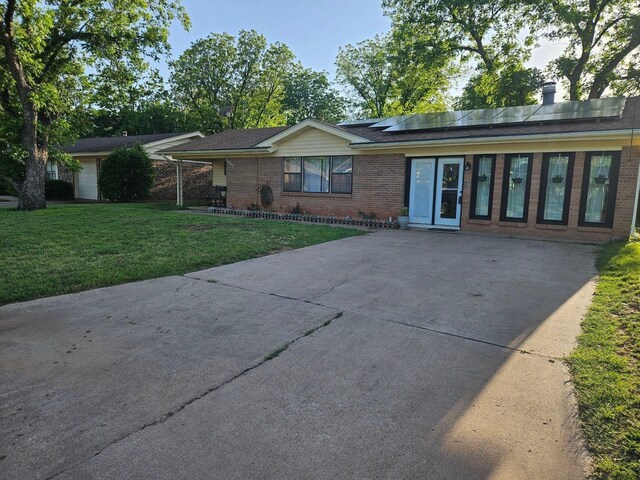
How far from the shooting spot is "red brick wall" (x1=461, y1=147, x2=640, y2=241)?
950cm

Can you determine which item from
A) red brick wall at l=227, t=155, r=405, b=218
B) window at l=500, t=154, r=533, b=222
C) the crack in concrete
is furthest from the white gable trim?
the crack in concrete

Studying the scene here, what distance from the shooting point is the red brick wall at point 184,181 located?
76.4 ft

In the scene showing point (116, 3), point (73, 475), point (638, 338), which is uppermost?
point (116, 3)

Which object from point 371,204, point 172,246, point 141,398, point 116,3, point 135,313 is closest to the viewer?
point 141,398

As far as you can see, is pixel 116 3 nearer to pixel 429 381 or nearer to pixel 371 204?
pixel 371 204

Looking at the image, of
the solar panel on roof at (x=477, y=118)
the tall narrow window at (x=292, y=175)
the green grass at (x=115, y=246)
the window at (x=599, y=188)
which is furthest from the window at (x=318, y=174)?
the window at (x=599, y=188)

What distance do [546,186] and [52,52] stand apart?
18.0 m

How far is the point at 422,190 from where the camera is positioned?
41.3 feet

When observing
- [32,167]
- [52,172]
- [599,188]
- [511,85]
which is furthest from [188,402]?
[52,172]

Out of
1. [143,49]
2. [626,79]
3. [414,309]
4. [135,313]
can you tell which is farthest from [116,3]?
[626,79]

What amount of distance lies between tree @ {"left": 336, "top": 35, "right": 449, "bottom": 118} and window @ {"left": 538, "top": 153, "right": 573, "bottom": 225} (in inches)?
792

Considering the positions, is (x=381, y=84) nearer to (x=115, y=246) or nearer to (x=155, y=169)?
(x=155, y=169)

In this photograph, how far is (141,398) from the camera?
274 cm

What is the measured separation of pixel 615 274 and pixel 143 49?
18.7m
